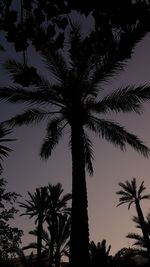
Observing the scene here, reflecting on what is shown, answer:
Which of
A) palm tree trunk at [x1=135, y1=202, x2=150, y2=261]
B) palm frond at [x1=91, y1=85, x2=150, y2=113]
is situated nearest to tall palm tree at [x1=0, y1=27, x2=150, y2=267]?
palm frond at [x1=91, y1=85, x2=150, y2=113]

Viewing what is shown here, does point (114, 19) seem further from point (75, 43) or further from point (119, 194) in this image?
point (119, 194)

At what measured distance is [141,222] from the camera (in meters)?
Result: 32.7

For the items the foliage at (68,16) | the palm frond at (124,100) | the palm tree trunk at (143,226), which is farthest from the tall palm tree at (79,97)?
the palm tree trunk at (143,226)

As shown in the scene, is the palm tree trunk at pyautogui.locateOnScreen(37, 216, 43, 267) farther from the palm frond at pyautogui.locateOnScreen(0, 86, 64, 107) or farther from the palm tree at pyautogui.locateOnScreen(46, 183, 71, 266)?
the palm frond at pyautogui.locateOnScreen(0, 86, 64, 107)

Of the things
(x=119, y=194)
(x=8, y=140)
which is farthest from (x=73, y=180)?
(x=119, y=194)

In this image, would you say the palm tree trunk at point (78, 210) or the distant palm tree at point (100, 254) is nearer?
the palm tree trunk at point (78, 210)

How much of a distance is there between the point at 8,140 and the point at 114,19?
1135cm

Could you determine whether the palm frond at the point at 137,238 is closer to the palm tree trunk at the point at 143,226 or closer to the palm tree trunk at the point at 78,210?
the palm tree trunk at the point at 143,226

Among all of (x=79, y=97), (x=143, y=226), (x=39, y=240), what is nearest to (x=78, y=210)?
(x=79, y=97)

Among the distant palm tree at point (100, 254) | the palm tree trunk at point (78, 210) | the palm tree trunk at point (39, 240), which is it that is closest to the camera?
the palm tree trunk at point (78, 210)

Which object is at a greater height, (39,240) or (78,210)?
(39,240)

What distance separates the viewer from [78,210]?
11625mm

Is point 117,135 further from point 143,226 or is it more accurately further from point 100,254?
point 143,226

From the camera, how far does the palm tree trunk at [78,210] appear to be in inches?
425
